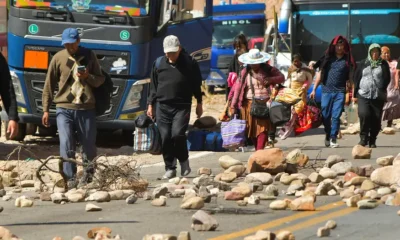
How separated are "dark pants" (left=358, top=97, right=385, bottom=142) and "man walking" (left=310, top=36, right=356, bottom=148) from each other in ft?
1.03

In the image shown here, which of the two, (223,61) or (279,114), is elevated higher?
(223,61)

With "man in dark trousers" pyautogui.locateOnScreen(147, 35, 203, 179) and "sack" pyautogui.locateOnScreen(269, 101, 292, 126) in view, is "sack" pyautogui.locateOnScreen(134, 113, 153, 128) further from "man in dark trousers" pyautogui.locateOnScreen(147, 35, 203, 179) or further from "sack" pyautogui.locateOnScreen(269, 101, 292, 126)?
"sack" pyautogui.locateOnScreen(269, 101, 292, 126)

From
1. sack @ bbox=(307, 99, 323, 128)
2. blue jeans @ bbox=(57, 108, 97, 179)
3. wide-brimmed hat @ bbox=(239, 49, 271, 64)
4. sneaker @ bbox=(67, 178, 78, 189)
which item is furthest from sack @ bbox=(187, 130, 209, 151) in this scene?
sneaker @ bbox=(67, 178, 78, 189)

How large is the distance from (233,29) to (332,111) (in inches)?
838

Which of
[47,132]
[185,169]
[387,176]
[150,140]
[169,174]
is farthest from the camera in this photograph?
[47,132]

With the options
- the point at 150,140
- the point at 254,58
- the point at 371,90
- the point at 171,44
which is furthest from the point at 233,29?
the point at 171,44

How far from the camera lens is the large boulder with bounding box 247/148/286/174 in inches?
560

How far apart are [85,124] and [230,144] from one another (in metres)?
3.49

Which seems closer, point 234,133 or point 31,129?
point 234,133

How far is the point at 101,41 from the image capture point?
19.0m

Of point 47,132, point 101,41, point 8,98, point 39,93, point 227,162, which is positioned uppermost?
point 101,41

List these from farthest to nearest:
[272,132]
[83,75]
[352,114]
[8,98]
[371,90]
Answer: [352,114], [371,90], [272,132], [83,75], [8,98]

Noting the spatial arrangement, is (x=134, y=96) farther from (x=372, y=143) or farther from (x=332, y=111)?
(x=372, y=143)

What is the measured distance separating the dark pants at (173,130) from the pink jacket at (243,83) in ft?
6.65
